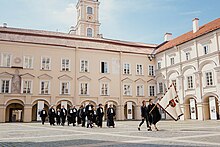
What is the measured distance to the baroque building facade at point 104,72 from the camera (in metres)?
28.9

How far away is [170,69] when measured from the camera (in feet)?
112

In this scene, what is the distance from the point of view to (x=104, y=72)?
3506 centimetres

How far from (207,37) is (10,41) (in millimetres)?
24159

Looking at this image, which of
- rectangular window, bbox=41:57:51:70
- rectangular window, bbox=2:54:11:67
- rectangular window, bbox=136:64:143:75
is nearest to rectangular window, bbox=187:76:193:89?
rectangular window, bbox=136:64:143:75

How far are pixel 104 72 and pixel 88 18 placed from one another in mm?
27220

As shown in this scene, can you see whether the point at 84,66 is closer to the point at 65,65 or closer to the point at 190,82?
the point at 65,65

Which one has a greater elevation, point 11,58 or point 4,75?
point 11,58

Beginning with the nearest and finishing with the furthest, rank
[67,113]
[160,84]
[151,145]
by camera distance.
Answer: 1. [151,145]
2. [67,113]
3. [160,84]

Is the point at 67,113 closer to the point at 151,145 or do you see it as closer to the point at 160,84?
the point at 151,145

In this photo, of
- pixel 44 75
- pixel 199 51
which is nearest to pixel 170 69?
pixel 199 51

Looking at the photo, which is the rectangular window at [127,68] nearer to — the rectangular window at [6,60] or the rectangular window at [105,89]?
the rectangular window at [105,89]

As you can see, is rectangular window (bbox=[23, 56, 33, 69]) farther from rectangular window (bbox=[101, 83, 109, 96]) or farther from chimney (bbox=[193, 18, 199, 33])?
chimney (bbox=[193, 18, 199, 33])

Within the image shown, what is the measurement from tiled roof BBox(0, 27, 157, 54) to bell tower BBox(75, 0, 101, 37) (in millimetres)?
19407

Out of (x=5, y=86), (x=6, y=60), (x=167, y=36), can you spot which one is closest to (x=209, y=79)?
(x=167, y=36)
